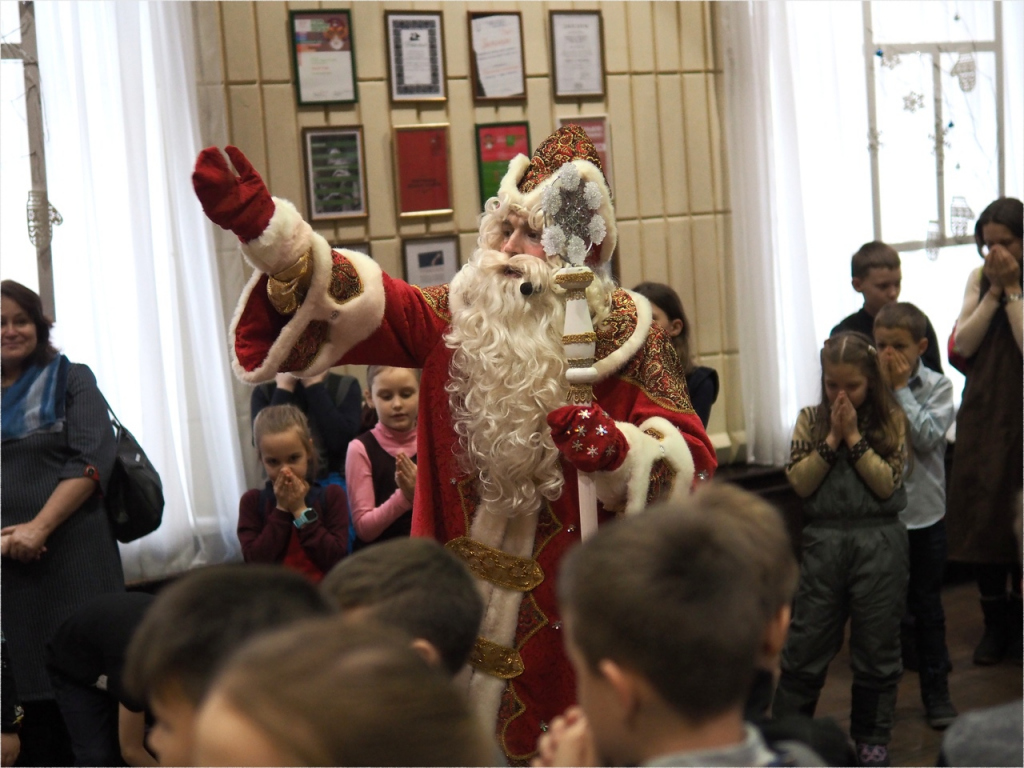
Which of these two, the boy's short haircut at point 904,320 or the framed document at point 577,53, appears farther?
the framed document at point 577,53

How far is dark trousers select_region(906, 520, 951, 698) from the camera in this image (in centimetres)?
367

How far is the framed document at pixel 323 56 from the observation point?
430cm

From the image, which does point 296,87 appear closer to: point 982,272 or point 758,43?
point 758,43

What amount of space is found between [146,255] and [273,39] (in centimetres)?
98

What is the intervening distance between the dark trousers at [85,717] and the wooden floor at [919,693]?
209cm

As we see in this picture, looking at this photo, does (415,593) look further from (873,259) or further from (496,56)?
(496,56)

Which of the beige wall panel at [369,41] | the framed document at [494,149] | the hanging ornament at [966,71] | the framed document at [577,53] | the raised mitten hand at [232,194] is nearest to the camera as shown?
the raised mitten hand at [232,194]

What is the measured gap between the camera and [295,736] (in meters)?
0.89

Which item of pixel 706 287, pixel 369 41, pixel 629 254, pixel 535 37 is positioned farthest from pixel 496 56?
pixel 706 287

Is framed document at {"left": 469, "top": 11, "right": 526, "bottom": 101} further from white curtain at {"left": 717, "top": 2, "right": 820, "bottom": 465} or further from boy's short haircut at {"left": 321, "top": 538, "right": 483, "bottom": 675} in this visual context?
boy's short haircut at {"left": 321, "top": 538, "right": 483, "bottom": 675}

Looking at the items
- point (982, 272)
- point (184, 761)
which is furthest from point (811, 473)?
point (184, 761)

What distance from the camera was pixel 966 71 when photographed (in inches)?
217

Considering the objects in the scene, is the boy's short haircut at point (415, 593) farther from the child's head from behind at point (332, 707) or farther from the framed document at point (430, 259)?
the framed document at point (430, 259)

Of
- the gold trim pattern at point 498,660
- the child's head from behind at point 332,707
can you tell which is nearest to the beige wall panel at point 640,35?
the gold trim pattern at point 498,660
